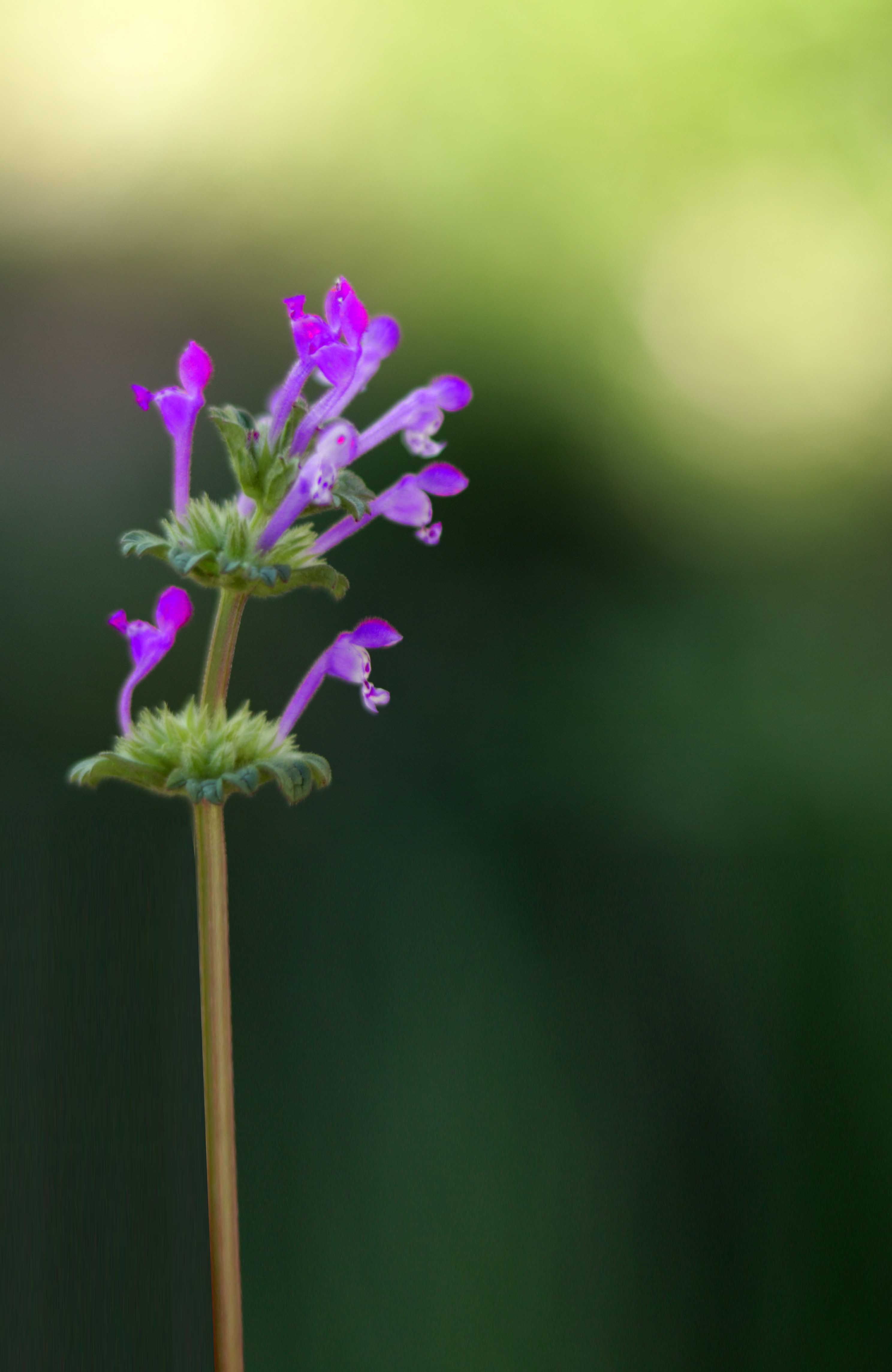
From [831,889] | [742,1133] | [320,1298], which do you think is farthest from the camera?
[831,889]

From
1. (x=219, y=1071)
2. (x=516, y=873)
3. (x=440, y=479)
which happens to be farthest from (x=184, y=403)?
(x=516, y=873)

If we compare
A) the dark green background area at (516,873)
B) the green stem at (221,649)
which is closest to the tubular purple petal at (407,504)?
the green stem at (221,649)

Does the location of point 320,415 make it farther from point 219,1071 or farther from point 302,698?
point 219,1071

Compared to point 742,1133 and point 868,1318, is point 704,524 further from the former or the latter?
point 868,1318

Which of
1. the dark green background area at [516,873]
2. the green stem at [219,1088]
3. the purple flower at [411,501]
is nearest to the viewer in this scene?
the green stem at [219,1088]

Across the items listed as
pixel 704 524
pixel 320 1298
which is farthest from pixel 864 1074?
pixel 704 524

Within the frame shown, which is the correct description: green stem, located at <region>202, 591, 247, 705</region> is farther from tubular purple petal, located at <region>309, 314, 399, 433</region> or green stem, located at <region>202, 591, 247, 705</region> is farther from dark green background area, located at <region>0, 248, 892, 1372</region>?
dark green background area, located at <region>0, 248, 892, 1372</region>

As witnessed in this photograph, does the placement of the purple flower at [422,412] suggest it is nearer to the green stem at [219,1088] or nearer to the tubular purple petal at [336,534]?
the tubular purple petal at [336,534]
